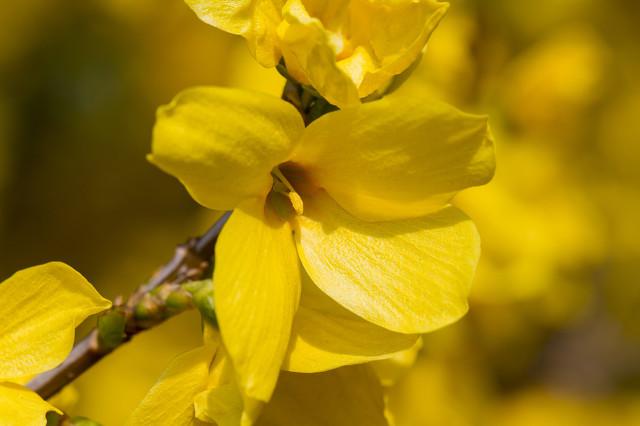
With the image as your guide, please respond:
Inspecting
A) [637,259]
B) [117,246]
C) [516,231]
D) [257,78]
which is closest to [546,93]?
[516,231]

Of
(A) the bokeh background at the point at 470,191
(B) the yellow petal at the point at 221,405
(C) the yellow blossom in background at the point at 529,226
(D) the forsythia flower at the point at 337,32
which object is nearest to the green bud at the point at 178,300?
(B) the yellow petal at the point at 221,405

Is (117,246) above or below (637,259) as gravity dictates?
above

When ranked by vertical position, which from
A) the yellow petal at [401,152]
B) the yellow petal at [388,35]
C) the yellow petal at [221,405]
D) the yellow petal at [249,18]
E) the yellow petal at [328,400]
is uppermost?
the yellow petal at [249,18]

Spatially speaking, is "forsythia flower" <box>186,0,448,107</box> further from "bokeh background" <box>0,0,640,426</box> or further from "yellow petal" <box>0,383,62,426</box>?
"bokeh background" <box>0,0,640,426</box>

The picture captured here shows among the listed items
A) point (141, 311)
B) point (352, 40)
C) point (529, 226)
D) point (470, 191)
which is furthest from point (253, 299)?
point (529, 226)

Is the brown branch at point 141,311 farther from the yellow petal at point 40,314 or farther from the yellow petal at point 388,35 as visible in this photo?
the yellow petal at point 388,35

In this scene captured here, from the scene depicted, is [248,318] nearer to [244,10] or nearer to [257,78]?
[244,10]

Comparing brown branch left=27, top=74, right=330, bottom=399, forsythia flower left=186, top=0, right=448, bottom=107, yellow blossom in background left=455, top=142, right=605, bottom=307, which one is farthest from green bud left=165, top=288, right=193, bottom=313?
yellow blossom in background left=455, top=142, right=605, bottom=307

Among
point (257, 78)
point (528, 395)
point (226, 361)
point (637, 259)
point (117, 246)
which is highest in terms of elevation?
point (226, 361)
